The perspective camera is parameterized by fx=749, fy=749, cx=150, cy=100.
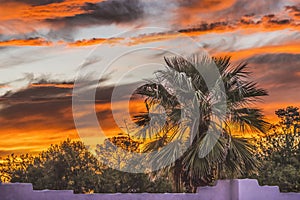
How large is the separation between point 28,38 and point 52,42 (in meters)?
0.81

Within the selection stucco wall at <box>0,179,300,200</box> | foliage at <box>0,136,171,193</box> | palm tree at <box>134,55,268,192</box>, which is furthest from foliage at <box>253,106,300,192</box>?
stucco wall at <box>0,179,300,200</box>

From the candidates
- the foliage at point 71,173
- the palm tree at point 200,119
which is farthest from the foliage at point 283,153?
the palm tree at point 200,119

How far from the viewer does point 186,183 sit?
62.4 ft

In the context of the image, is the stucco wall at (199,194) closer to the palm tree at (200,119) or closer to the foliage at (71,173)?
the palm tree at (200,119)

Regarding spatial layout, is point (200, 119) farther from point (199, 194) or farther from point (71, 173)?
point (71, 173)

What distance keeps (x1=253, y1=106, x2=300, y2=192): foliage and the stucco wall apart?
12.2 m

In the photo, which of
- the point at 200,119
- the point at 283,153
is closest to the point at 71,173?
the point at 283,153

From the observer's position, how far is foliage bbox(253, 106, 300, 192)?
97.9 feet

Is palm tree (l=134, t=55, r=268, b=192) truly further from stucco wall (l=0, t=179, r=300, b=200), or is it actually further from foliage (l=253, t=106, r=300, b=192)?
foliage (l=253, t=106, r=300, b=192)

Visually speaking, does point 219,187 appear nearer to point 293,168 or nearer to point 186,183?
point 186,183

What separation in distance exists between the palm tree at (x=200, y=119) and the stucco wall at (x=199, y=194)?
1.29 meters

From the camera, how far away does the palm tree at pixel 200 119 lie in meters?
18.4

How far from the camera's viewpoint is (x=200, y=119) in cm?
1873

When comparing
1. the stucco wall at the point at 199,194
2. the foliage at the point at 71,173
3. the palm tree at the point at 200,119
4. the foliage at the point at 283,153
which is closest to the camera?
the stucco wall at the point at 199,194
